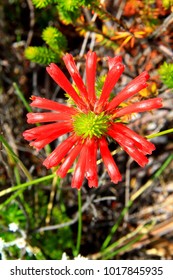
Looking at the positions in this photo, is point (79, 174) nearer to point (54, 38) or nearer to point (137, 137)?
point (137, 137)

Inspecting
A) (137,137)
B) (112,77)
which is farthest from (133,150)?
(112,77)

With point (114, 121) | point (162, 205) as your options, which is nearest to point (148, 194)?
point (162, 205)

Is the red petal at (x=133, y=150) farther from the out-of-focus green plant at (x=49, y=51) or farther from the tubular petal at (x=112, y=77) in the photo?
the out-of-focus green plant at (x=49, y=51)

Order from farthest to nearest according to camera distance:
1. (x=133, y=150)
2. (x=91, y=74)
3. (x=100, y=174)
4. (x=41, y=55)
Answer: (x=100, y=174), (x=41, y=55), (x=91, y=74), (x=133, y=150)
